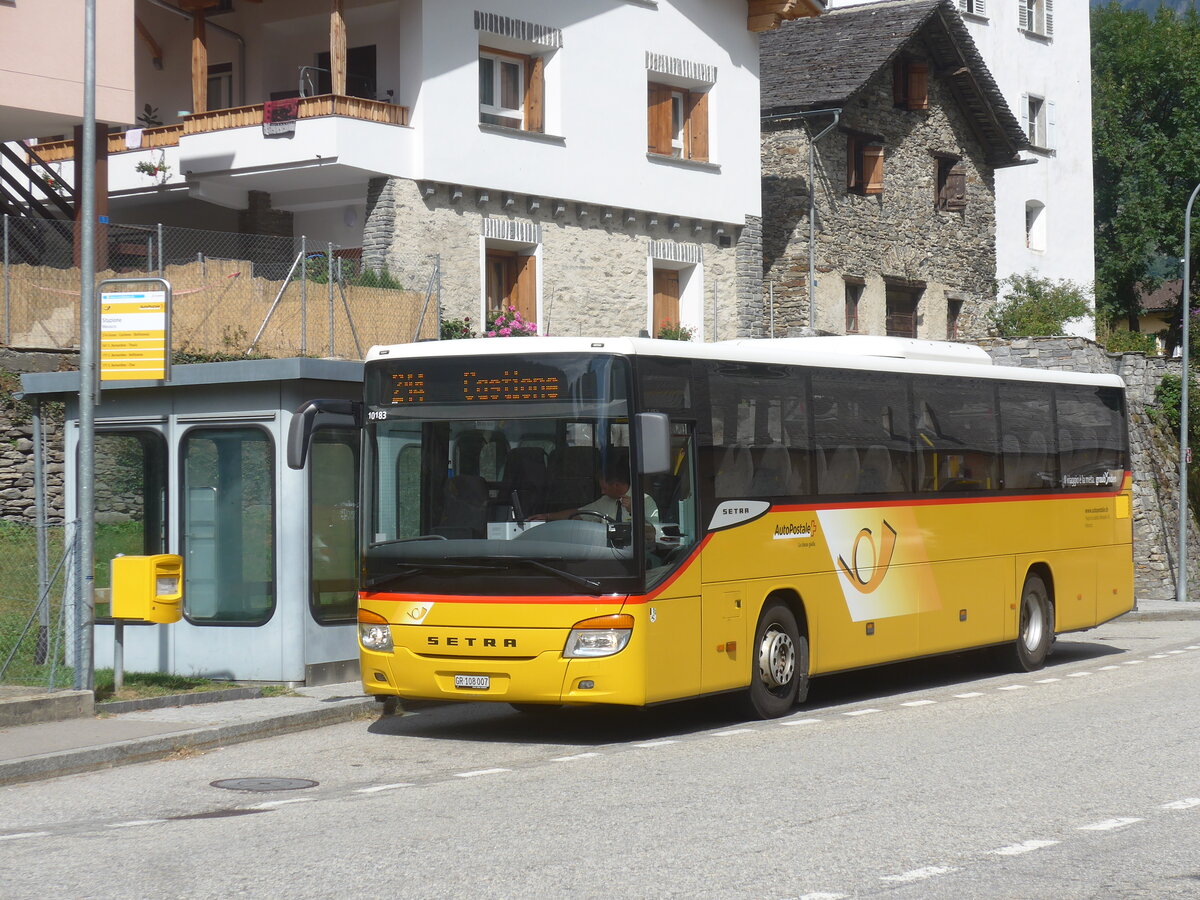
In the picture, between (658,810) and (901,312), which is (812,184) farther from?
(658,810)

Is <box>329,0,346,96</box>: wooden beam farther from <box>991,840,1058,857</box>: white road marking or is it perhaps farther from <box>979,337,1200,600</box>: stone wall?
<box>991,840,1058,857</box>: white road marking

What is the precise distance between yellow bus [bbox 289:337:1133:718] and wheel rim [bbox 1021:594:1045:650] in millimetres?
2637

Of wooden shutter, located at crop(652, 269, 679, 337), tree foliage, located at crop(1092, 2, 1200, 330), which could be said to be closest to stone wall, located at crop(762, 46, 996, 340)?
wooden shutter, located at crop(652, 269, 679, 337)

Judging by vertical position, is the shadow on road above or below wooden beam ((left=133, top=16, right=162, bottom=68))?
below

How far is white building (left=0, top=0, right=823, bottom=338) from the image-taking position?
1079 inches

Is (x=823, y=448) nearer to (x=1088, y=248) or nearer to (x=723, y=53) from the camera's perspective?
(x=723, y=53)

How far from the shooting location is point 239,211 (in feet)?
97.9

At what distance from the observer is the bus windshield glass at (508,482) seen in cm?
1150

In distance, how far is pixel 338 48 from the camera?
87.7ft

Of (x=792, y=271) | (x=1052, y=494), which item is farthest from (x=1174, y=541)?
(x=1052, y=494)

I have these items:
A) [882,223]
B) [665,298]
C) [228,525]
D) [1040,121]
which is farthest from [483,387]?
[1040,121]

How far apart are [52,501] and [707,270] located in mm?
14815

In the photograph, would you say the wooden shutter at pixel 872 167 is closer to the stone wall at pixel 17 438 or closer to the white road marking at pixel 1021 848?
Answer: the stone wall at pixel 17 438

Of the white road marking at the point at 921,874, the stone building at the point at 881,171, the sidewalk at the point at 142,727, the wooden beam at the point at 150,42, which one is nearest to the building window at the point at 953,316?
the stone building at the point at 881,171
